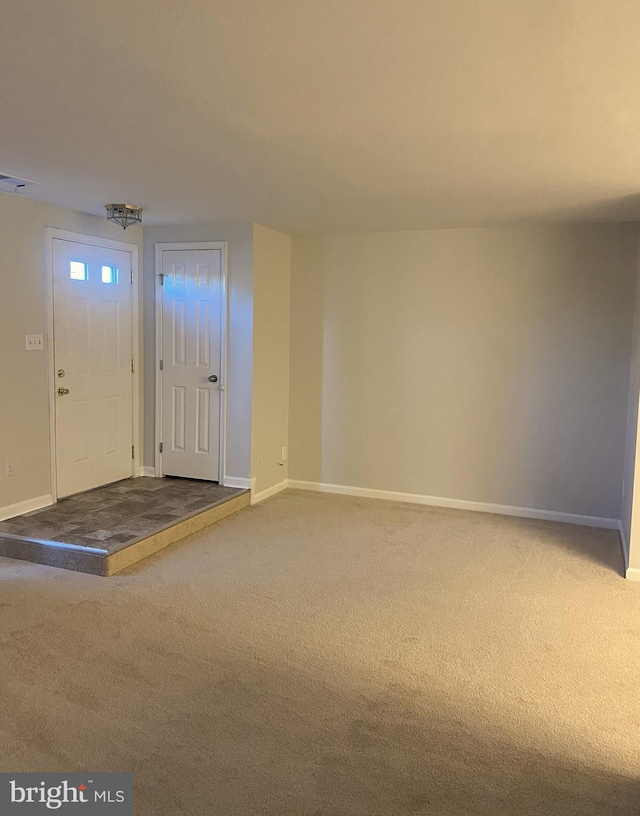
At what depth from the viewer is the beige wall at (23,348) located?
443 cm

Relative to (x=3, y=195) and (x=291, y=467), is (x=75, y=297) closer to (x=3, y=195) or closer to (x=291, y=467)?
(x=3, y=195)

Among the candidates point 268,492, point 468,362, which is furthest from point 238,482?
point 468,362

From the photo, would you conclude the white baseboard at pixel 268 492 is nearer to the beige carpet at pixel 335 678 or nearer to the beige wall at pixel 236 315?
the beige wall at pixel 236 315

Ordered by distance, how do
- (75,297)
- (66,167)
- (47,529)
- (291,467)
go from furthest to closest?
(291,467)
(75,297)
(47,529)
(66,167)

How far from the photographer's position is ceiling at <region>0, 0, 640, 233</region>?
1.84 m

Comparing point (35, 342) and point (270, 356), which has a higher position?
point (35, 342)

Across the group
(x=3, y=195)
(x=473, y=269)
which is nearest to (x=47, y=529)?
(x=3, y=195)

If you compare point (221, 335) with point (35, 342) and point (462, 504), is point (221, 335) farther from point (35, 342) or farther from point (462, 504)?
point (462, 504)

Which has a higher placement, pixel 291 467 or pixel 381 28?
pixel 381 28

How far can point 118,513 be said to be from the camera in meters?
4.69

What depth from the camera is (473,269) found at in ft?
17.4

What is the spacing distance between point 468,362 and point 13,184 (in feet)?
11.7

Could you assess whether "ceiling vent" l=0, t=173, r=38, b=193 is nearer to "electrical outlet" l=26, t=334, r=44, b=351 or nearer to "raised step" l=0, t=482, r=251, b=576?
"electrical outlet" l=26, t=334, r=44, b=351

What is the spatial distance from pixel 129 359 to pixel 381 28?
4.29 m
